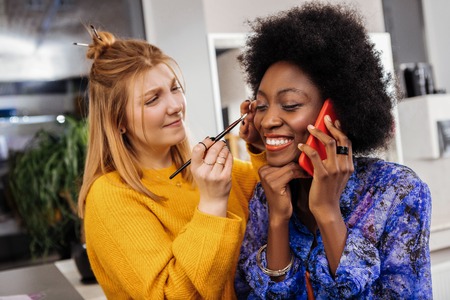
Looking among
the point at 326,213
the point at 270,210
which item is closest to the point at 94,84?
the point at 270,210

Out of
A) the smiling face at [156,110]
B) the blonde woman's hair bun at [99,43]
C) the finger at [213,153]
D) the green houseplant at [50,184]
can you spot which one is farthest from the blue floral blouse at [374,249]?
the green houseplant at [50,184]

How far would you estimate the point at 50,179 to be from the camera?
9.24 ft

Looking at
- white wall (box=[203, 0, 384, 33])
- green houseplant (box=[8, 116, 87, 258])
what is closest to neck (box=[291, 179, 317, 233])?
green houseplant (box=[8, 116, 87, 258])

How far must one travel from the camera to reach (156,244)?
1274 millimetres

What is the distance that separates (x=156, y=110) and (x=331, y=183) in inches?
20.9

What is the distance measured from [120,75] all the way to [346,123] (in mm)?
609

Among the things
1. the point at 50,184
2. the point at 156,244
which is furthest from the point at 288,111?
the point at 50,184

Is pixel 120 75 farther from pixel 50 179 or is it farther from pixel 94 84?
pixel 50 179

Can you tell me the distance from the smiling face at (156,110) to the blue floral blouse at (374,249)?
1.34ft

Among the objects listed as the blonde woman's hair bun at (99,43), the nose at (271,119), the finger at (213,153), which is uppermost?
the blonde woman's hair bun at (99,43)

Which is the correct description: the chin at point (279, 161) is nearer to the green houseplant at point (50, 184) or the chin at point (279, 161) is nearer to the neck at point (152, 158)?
the neck at point (152, 158)

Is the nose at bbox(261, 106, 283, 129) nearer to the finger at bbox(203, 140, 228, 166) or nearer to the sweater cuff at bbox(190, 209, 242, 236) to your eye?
the finger at bbox(203, 140, 228, 166)

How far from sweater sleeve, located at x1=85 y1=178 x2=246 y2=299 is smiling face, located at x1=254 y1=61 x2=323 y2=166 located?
195mm

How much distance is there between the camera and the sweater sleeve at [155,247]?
1.23 metres
